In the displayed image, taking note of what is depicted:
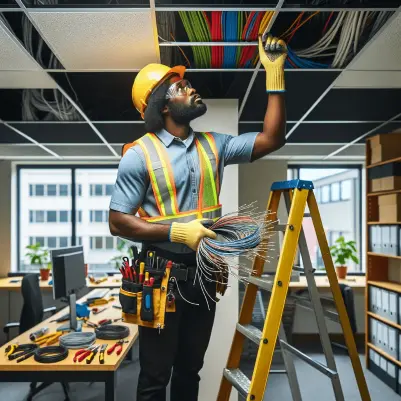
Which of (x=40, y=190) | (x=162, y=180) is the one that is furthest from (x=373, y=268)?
(x=40, y=190)

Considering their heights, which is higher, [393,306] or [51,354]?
[51,354]

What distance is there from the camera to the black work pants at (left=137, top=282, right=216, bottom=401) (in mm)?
1658

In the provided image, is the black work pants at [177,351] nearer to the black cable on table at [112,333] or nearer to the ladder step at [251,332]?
the ladder step at [251,332]

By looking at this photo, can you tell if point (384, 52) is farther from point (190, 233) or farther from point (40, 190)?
point (40, 190)

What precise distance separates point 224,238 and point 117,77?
6.54ft

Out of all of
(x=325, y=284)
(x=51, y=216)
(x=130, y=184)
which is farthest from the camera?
(x=51, y=216)

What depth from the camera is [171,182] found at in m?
1.65

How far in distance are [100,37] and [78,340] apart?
5.44ft

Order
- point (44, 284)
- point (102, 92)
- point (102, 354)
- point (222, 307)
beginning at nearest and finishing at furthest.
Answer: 1. point (102, 354)
2. point (222, 307)
3. point (102, 92)
4. point (44, 284)

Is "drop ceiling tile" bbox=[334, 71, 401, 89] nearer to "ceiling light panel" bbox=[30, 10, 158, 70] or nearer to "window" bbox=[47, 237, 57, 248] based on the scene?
"ceiling light panel" bbox=[30, 10, 158, 70]

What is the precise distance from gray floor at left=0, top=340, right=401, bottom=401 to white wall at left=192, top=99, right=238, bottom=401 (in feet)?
3.77

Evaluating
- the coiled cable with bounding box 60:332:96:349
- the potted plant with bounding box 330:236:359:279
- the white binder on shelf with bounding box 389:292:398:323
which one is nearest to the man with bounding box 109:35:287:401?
the coiled cable with bounding box 60:332:96:349

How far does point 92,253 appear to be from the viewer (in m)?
6.37

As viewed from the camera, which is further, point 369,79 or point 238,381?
point 369,79
